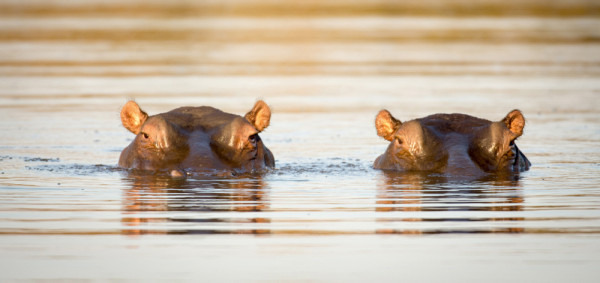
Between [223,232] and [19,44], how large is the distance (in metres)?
34.2

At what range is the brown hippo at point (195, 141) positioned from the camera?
43.4 ft

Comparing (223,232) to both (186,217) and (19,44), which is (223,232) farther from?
(19,44)

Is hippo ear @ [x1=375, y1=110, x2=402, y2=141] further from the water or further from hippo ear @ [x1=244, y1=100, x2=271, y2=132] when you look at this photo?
hippo ear @ [x1=244, y1=100, x2=271, y2=132]

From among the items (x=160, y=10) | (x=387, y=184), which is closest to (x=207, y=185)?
(x=387, y=184)

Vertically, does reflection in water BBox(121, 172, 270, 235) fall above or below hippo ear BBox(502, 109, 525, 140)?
below

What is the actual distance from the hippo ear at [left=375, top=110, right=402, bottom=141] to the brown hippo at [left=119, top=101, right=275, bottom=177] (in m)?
1.19

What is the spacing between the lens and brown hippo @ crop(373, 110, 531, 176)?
531 inches

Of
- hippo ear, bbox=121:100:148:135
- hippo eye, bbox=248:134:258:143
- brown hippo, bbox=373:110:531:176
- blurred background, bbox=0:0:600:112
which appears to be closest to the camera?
brown hippo, bbox=373:110:531:176

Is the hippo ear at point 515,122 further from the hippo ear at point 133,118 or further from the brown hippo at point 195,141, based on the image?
the hippo ear at point 133,118

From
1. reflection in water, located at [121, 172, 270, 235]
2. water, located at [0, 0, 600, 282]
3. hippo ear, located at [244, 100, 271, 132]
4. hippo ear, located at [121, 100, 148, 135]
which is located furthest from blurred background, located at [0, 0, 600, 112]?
reflection in water, located at [121, 172, 270, 235]

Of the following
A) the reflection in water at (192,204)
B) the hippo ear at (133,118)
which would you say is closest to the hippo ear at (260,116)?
the reflection in water at (192,204)

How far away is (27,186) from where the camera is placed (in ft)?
43.5

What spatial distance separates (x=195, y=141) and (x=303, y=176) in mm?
1465

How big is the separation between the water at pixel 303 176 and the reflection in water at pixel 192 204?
27 millimetres
